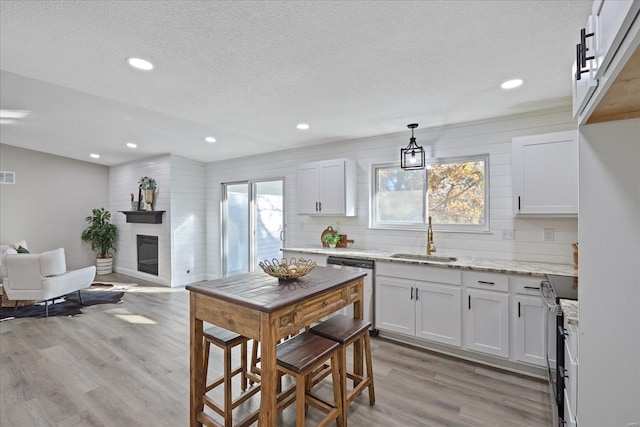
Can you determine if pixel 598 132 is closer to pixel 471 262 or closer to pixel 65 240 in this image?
pixel 471 262

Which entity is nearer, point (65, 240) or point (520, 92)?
point (520, 92)

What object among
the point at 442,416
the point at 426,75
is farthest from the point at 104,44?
the point at 442,416

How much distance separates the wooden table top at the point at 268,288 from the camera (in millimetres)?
1713

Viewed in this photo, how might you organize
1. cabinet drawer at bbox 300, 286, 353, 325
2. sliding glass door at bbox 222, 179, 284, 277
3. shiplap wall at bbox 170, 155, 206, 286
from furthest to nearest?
1. shiplap wall at bbox 170, 155, 206, 286
2. sliding glass door at bbox 222, 179, 284, 277
3. cabinet drawer at bbox 300, 286, 353, 325

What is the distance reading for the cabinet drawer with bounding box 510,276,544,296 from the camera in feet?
8.64

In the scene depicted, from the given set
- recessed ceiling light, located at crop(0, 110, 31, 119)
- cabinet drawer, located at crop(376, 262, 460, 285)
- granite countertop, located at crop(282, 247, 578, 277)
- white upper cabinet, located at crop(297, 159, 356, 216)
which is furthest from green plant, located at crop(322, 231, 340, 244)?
recessed ceiling light, located at crop(0, 110, 31, 119)

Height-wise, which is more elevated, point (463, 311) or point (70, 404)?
point (463, 311)

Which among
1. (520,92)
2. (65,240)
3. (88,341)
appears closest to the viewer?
(520,92)

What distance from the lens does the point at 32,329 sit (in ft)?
12.7

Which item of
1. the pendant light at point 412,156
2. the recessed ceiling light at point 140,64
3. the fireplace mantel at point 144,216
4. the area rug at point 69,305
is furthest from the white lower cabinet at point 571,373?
the fireplace mantel at point 144,216

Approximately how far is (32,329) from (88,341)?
106 cm

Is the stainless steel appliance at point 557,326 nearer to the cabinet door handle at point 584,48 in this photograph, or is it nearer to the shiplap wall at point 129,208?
the cabinet door handle at point 584,48

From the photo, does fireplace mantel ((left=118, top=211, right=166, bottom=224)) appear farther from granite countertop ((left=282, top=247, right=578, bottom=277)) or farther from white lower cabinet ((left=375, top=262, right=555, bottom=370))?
white lower cabinet ((left=375, top=262, right=555, bottom=370))

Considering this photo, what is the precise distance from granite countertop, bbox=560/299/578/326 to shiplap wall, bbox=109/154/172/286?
616 centimetres
